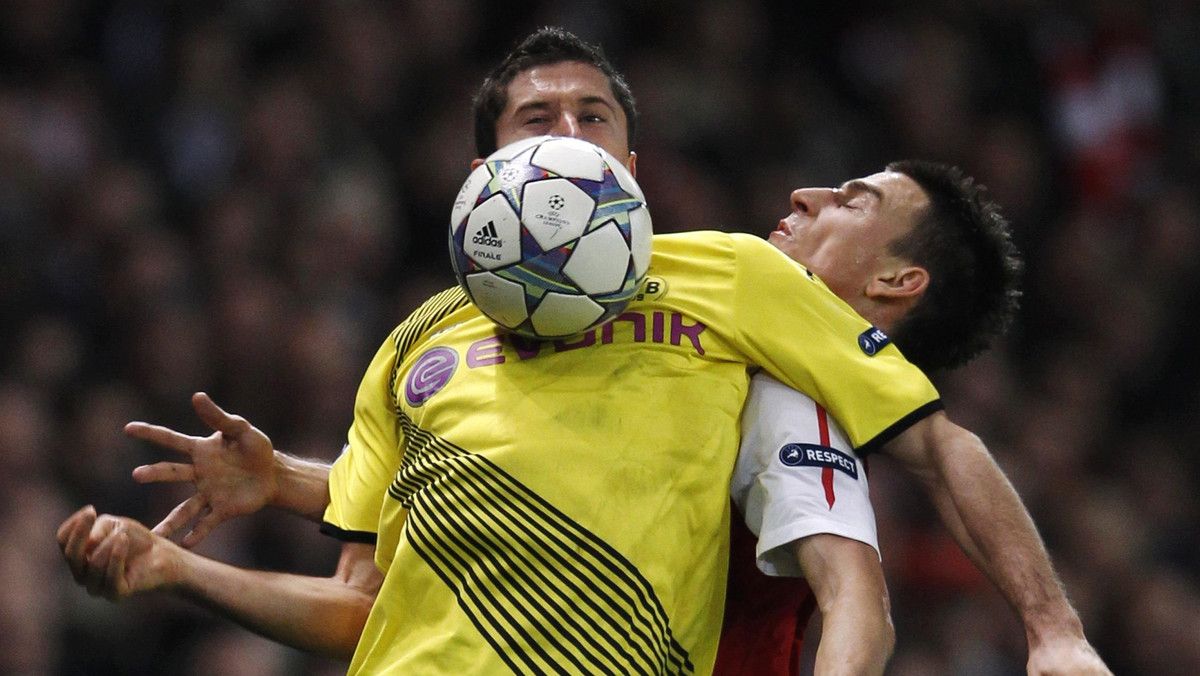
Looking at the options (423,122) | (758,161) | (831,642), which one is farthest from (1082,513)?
(831,642)

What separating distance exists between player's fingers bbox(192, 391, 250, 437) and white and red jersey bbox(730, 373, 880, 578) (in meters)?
1.46

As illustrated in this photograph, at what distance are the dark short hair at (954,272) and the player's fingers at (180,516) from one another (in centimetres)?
199

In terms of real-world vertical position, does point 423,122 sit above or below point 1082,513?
above

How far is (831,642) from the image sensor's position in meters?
3.59

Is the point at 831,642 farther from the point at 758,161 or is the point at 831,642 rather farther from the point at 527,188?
the point at 758,161

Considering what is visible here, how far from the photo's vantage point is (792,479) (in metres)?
3.81

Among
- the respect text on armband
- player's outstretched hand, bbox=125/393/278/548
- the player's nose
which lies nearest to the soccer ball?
the respect text on armband

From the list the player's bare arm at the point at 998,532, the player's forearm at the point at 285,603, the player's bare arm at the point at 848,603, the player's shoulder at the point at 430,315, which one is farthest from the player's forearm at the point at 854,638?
the player's forearm at the point at 285,603

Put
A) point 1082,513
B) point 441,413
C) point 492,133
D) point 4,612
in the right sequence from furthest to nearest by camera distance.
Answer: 1. point 1082,513
2. point 4,612
3. point 492,133
4. point 441,413

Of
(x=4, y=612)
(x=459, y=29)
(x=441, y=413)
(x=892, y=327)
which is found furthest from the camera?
(x=459, y=29)

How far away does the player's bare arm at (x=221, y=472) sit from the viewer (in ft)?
14.6

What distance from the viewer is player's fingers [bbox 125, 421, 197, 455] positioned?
4.40 meters

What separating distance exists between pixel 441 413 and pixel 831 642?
1.10m

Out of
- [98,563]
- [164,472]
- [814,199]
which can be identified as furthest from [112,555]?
[814,199]
